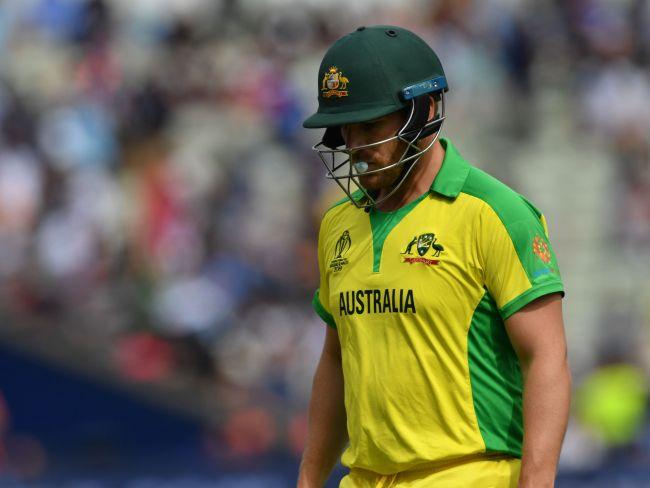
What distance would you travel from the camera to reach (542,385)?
10.4 ft

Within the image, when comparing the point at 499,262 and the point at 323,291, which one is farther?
the point at 323,291

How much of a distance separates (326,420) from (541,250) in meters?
0.91

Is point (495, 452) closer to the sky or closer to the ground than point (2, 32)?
closer to the ground

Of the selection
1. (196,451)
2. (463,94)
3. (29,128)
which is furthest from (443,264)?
(463,94)

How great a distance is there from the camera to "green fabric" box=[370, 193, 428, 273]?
11.4 feet

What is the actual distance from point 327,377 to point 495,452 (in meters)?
0.65

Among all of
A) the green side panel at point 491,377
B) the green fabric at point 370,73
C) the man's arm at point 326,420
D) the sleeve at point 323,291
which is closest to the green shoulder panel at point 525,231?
the green side panel at point 491,377

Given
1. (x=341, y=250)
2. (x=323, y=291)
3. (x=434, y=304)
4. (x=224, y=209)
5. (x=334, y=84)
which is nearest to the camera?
(x=434, y=304)

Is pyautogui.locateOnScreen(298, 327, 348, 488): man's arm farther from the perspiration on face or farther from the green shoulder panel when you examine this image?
the green shoulder panel

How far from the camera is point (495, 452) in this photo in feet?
11.0

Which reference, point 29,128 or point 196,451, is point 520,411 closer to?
point 196,451

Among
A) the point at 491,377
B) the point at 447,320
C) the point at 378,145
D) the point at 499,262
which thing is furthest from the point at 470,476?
the point at 378,145

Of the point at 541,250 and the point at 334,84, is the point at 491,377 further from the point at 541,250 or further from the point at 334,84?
the point at 334,84

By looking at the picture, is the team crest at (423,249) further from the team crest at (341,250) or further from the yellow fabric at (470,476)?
the yellow fabric at (470,476)
